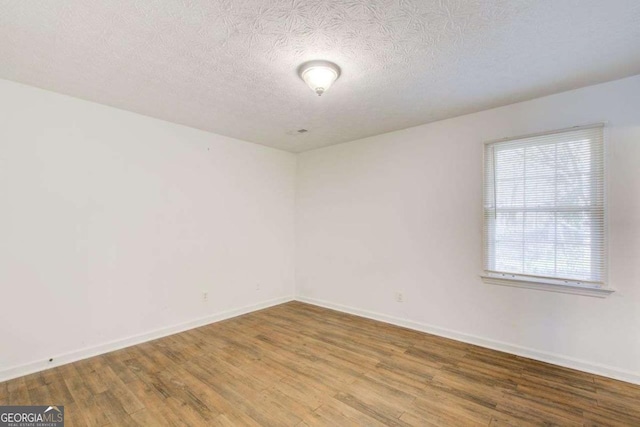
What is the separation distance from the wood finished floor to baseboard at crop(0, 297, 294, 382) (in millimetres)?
82

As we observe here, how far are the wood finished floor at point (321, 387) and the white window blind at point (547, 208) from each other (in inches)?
36.3

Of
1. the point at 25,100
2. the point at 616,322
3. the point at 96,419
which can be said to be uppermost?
the point at 25,100

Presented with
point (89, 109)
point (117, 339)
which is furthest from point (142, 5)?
point (117, 339)

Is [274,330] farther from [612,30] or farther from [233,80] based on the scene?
[612,30]

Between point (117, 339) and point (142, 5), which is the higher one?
point (142, 5)

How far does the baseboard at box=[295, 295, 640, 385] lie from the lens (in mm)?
2518

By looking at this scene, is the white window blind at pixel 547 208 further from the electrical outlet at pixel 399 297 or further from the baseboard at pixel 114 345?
the baseboard at pixel 114 345

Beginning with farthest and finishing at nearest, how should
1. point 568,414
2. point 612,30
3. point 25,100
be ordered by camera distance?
point 25,100, point 568,414, point 612,30

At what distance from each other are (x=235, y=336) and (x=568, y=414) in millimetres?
3117

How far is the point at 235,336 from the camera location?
346 cm

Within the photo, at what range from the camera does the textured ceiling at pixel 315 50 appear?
1.72 m

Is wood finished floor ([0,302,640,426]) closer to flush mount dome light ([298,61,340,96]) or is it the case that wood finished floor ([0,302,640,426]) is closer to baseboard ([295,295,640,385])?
baseboard ([295,295,640,385])

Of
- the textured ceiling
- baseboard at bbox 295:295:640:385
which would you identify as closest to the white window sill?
baseboard at bbox 295:295:640:385

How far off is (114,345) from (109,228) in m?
1.25
